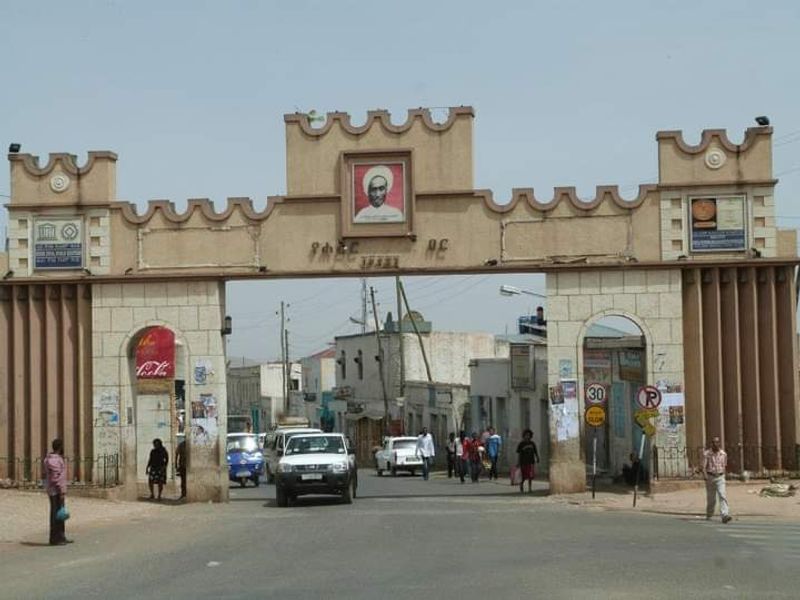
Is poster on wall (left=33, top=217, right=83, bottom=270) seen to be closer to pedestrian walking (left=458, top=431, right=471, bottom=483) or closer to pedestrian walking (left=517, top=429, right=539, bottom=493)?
pedestrian walking (left=517, top=429, right=539, bottom=493)

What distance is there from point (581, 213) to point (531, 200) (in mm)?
1203

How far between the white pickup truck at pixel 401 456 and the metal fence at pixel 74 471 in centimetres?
2396

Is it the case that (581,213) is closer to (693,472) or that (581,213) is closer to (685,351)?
(685,351)

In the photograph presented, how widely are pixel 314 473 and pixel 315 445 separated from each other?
1501 millimetres

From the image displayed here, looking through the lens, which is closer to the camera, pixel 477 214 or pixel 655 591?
pixel 655 591

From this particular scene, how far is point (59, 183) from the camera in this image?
34.1 metres

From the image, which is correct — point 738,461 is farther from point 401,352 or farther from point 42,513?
point 401,352

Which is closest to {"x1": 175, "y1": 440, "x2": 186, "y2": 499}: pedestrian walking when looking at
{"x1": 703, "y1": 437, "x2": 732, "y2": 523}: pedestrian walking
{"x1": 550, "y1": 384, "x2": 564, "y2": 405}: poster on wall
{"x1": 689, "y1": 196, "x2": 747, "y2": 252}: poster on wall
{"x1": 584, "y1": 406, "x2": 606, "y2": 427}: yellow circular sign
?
{"x1": 550, "y1": 384, "x2": 564, "y2": 405}: poster on wall

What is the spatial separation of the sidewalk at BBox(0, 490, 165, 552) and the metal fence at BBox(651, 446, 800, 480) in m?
11.3

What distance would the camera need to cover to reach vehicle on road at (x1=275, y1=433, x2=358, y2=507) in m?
31.9

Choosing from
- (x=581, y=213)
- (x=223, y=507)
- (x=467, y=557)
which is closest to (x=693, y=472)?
(x=581, y=213)

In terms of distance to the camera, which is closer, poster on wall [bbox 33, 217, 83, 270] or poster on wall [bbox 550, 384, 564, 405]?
poster on wall [bbox 550, 384, 564, 405]

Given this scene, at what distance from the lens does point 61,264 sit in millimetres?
34125

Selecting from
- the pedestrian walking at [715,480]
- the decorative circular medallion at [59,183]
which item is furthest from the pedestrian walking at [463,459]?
the pedestrian walking at [715,480]
